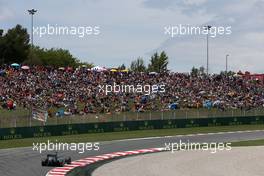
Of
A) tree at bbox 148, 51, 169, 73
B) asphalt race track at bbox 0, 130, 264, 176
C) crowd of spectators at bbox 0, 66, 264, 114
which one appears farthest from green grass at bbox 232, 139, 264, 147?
tree at bbox 148, 51, 169, 73

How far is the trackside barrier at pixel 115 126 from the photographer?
107ft

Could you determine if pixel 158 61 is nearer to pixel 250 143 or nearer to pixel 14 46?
pixel 14 46

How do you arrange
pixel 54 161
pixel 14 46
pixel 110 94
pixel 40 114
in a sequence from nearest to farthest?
pixel 54 161 → pixel 40 114 → pixel 110 94 → pixel 14 46

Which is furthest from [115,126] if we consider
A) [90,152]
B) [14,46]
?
[14,46]

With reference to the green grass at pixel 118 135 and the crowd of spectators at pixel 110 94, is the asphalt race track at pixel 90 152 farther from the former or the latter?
the crowd of spectators at pixel 110 94

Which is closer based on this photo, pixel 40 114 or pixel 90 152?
pixel 90 152

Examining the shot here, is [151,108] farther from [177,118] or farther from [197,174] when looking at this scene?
[197,174]

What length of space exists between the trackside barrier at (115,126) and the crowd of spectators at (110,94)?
4.95 ft

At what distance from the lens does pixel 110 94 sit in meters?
43.8

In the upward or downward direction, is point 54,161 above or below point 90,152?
above

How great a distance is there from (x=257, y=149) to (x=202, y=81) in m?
25.1

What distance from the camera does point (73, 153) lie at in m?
24.9

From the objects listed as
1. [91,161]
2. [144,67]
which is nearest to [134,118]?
[91,161]

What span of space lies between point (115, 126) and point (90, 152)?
43.3 feet
